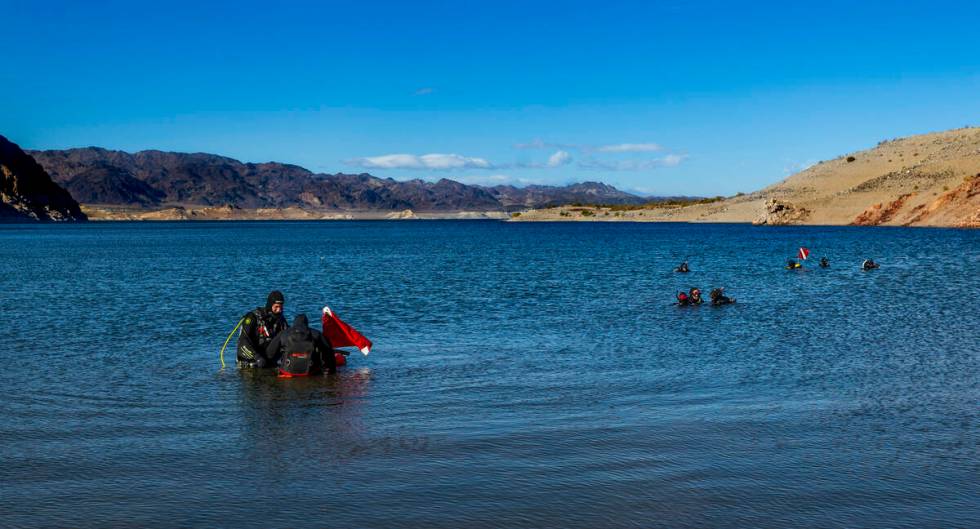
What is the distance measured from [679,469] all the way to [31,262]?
6861 cm

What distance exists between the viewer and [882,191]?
457 ft

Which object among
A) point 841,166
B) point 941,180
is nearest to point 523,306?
point 941,180

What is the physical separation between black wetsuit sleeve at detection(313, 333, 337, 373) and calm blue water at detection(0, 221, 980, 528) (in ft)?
2.03

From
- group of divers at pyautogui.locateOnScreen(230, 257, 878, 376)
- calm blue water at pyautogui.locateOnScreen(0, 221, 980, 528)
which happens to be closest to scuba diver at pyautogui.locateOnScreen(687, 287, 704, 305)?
calm blue water at pyautogui.locateOnScreen(0, 221, 980, 528)

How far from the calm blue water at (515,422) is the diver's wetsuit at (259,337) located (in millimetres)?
703

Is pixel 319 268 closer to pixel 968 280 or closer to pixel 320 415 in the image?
pixel 968 280

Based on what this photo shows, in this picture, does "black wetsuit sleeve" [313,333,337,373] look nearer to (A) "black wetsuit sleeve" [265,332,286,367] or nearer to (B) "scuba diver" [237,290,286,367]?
(A) "black wetsuit sleeve" [265,332,286,367]

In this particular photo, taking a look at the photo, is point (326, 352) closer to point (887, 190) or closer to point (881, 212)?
point (881, 212)

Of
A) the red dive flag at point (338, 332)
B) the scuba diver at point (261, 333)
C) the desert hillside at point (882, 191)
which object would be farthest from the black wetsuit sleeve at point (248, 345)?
the desert hillside at point (882, 191)

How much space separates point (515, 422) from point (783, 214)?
145 m

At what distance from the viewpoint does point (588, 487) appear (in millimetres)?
9414

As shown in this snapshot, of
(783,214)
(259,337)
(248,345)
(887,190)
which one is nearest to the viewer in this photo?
(248,345)

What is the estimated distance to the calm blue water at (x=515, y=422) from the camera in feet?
29.1

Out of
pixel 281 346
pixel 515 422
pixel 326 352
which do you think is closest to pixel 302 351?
pixel 326 352
